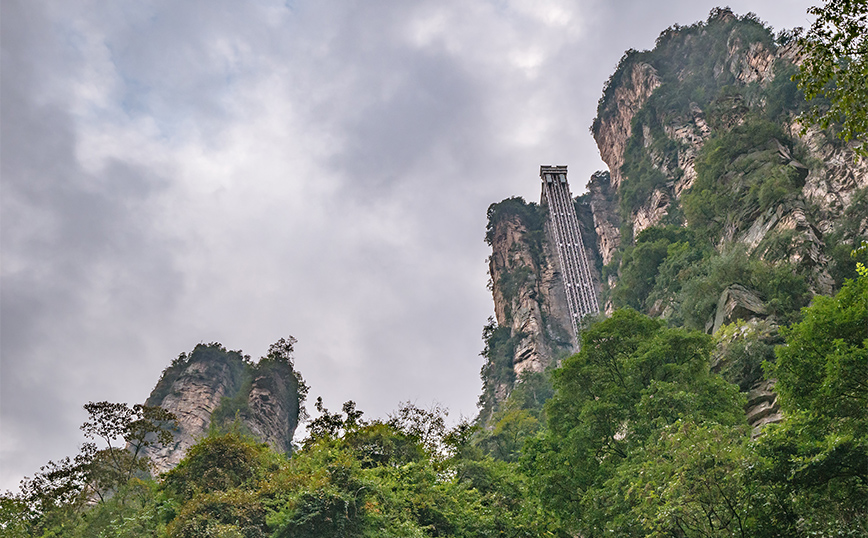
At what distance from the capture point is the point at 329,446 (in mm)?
22062

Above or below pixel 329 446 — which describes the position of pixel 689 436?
below

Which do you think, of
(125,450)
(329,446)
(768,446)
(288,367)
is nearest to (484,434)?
(329,446)

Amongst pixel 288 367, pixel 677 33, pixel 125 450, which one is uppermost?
pixel 677 33

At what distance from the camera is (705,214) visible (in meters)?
35.0

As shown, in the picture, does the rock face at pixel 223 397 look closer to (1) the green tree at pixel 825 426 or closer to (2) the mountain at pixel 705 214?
(2) the mountain at pixel 705 214

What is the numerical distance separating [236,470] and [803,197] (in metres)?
26.9

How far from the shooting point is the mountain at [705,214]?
930 inches

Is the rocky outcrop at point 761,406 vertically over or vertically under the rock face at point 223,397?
under

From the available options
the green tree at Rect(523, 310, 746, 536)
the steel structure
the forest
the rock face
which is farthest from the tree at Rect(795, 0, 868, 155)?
the steel structure

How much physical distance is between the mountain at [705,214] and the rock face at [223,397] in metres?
17.5

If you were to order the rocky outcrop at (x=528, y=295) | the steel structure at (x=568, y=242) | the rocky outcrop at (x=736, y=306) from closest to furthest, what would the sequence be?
the rocky outcrop at (x=736, y=306)
the rocky outcrop at (x=528, y=295)
the steel structure at (x=568, y=242)

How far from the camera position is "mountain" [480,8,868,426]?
2362 cm

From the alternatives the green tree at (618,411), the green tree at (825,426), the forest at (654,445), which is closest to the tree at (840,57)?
the forest at (654,445)

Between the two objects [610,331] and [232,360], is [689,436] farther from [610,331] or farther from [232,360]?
[232,360]
